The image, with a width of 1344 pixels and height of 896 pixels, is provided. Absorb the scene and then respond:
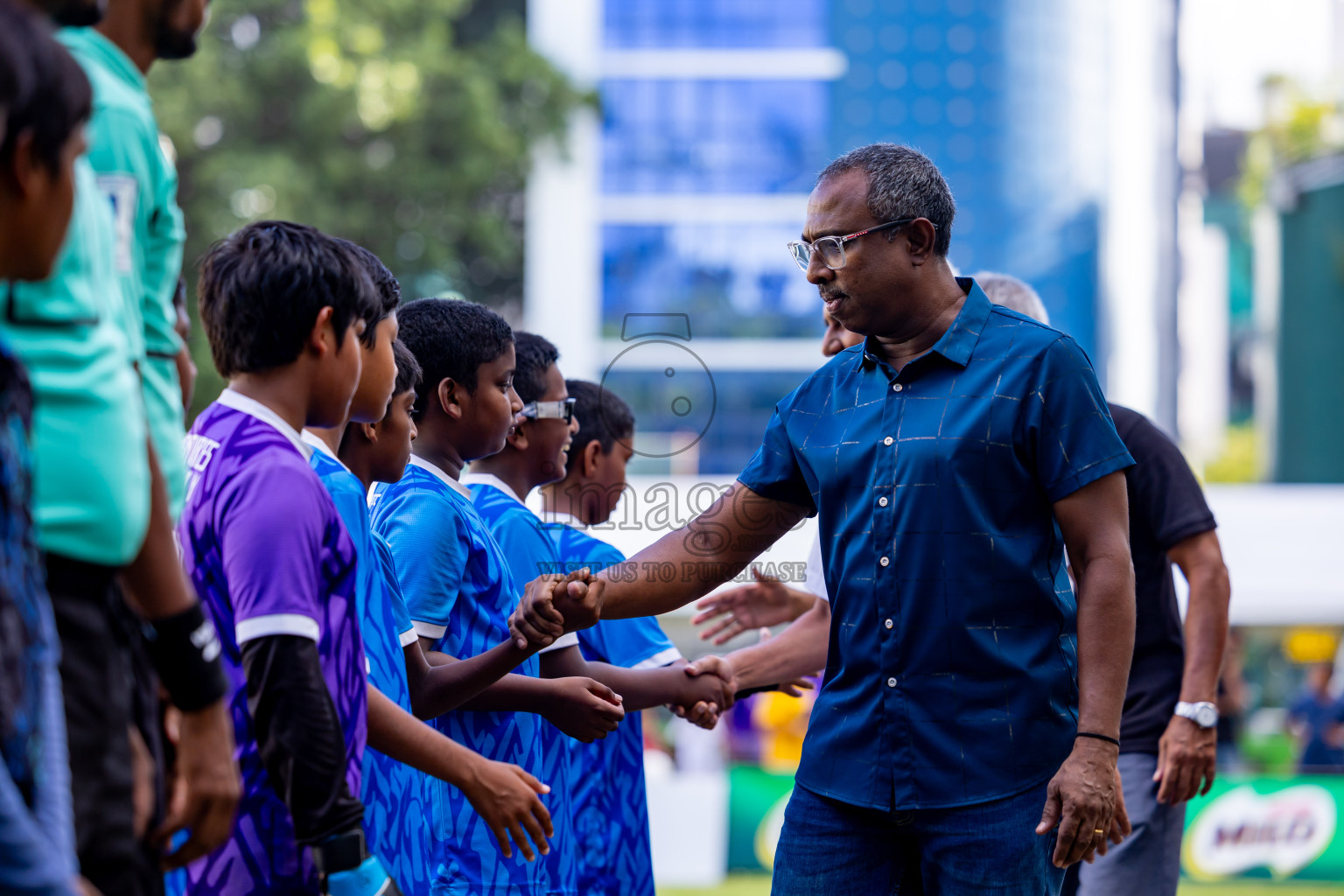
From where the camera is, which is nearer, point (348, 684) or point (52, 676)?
point (52, 676)

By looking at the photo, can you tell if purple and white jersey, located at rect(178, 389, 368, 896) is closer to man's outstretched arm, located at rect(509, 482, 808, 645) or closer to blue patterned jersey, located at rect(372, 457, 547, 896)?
blue patterned jersey, located at rect(372, 457, 547, 896)

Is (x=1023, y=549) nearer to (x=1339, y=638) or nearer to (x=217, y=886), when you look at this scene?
(x=217, y=886)

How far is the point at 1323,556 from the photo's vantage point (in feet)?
42.4

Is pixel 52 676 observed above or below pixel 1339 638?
above

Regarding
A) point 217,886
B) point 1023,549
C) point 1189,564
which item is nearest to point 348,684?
point 217,886

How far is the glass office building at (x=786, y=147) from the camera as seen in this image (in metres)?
22.6

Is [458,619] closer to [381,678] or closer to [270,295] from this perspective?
[381,678]

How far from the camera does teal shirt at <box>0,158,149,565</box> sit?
1.51 metres

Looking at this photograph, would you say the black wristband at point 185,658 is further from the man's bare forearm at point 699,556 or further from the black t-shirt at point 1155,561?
the black t-shirt at point 1155,561

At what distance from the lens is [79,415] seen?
152 centimetres

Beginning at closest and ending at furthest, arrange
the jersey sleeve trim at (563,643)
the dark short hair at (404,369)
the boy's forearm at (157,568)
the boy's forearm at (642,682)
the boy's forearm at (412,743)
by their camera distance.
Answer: the boy's forearm at (157,568) < the boy's forearm at (412,743) < the dark short hair at (404,369) < the jersey sleeve trim at (563,643) < the boy's forearm at (642,682)

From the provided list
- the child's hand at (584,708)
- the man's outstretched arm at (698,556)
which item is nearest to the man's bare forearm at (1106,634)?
the man's outstretched arm at (698,556)

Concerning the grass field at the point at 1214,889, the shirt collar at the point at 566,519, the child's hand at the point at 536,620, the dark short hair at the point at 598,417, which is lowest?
the grass field at the point at 1214,889

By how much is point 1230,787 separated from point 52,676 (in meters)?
9.80
